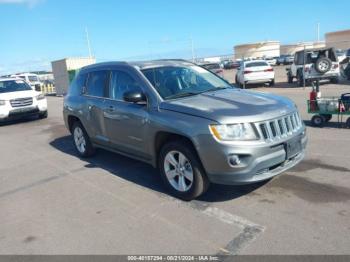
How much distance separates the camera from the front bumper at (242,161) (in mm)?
4113

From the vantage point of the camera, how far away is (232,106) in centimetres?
450

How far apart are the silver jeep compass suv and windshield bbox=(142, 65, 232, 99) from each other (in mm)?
15

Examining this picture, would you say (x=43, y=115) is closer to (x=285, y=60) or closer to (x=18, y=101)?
(x=18, y=101)

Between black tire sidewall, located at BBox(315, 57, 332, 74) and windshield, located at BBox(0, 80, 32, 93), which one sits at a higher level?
windshield, located at BBox(0, 80, 32, 93)

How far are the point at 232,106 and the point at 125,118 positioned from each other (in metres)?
1.75

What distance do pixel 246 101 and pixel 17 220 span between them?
11.0 feet

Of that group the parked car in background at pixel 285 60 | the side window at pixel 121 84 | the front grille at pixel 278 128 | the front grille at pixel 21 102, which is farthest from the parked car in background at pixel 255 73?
the parked car in background at pixel 285 60

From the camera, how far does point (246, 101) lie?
186 inches

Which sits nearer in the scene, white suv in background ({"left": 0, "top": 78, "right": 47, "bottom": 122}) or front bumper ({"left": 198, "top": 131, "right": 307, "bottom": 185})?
front bumper ({"left": 198, "top": 131, "right": 307, "bottom": 185})

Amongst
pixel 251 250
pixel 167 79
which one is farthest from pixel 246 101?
pixel 251 250

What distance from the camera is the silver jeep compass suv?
13.7 feet

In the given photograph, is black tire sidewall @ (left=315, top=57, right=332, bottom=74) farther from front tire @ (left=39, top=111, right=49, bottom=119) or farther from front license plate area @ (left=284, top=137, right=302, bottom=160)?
front tire @ (left=39, top=111, right=49, bottom=119)

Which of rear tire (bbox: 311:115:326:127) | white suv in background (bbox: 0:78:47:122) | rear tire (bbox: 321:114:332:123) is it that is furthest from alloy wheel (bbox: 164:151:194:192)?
white suv in background (bbox: 0:78:47:122)

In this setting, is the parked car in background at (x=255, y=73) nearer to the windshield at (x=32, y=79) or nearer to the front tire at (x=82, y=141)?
the front tire at (x=82, y=141)
